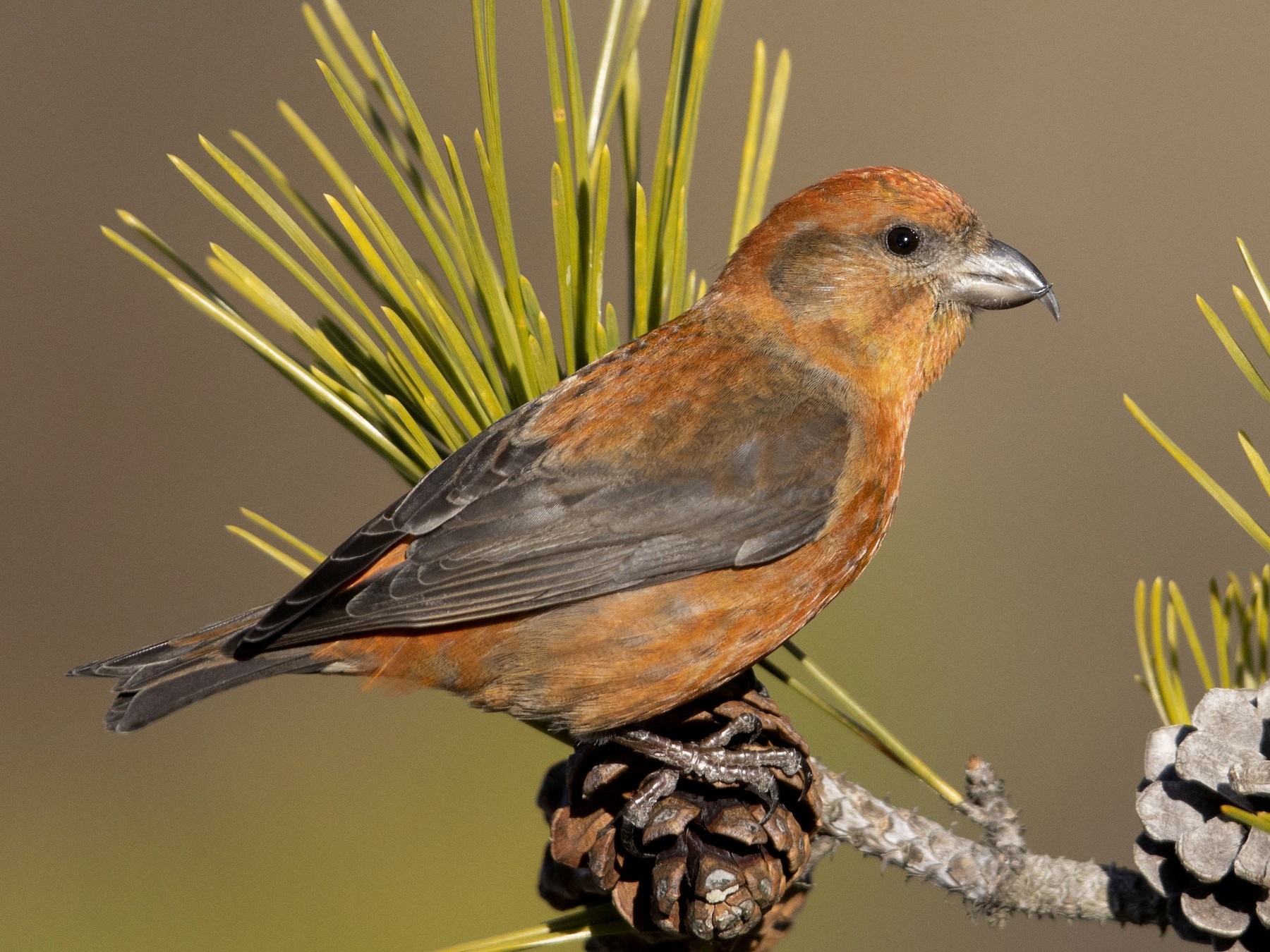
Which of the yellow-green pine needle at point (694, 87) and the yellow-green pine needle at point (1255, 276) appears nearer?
the yellow-green pine needle at point (1255, 276)

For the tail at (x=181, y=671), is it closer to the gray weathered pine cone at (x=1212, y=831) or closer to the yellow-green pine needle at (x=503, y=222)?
the yellow-green pine needle at (x=503, y=222)

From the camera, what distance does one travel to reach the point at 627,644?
2.37 metres

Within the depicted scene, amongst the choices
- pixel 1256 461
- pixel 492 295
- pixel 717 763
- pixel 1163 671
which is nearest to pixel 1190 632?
pixel 1163 671

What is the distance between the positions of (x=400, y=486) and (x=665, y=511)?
155 inches

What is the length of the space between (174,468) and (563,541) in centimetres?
411

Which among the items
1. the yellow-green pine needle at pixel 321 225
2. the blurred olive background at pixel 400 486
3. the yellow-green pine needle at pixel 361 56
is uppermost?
the yellow-green pine needle at pixel 361 56

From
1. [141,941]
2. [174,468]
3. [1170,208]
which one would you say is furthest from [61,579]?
[1170,208]

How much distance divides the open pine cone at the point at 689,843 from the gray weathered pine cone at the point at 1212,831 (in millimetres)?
494

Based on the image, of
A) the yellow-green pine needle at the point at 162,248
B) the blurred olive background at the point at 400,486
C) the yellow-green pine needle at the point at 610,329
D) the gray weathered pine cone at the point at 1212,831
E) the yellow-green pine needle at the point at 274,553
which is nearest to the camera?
the gray weathered pine cone at the point at 1212,831

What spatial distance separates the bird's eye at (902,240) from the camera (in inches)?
108

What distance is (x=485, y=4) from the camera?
6.08ft

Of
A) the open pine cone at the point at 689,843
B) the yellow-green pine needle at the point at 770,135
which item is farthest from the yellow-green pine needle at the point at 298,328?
the yellow-green pine needle at the point at 770,135

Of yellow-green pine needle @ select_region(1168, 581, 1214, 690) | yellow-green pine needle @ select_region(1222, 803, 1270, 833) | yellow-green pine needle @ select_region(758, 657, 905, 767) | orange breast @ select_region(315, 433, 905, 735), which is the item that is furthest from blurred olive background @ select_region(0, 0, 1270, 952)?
yellow-green pine needle @ select_region(1222, 803, 1270, 833)

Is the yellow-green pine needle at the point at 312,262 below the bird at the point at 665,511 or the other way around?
the other way around
